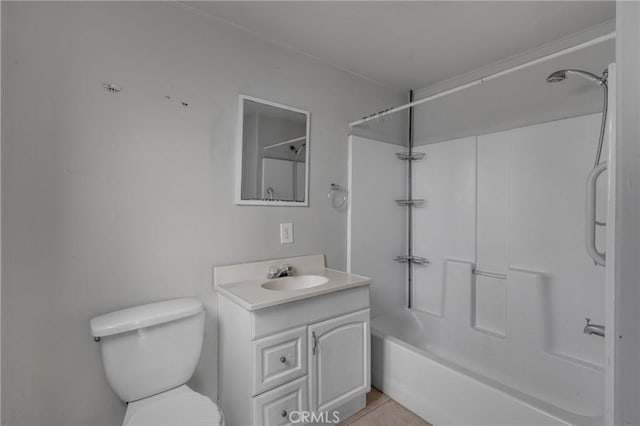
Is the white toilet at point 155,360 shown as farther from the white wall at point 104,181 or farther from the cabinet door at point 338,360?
the cabinet door at point 338,360

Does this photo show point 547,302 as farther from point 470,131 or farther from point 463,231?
point 470,131

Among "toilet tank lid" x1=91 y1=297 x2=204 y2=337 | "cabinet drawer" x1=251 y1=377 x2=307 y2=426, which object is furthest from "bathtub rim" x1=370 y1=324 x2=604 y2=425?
"toilet tank lid" x1=91 y1=297 x2=204 y2=337

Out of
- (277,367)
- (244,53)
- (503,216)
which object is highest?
(244,53)

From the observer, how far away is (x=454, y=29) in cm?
180

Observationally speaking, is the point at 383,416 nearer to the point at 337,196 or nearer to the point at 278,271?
the point at 278,271

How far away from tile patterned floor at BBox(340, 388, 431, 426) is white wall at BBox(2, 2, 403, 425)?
91cm

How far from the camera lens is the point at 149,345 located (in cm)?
128

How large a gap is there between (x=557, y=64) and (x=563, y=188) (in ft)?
2.84

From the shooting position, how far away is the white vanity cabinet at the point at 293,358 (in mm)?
1369

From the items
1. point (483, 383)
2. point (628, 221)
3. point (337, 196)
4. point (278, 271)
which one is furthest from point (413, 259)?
point (628, 221)

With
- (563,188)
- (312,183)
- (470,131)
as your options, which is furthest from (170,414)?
(470,131)

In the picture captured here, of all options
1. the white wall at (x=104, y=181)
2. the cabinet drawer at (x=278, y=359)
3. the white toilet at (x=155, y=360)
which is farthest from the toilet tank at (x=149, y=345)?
the cabinet drawer at (x=278, y=359)

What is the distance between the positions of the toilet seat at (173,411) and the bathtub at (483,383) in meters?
1.20

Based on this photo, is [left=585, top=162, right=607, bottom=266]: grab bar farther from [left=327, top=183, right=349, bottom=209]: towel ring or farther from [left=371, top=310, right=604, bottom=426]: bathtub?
[left=327, top=183, right=349, bottom=209]: towel ring
